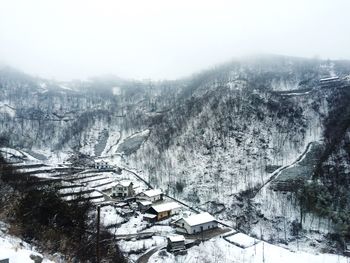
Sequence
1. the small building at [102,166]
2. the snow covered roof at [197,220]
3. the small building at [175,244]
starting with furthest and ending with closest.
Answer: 1. the small building at [102,166]
2. the snow covered roof at [197,220]
3. the small building at [175,244]

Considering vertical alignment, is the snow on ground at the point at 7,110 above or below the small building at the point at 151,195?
above

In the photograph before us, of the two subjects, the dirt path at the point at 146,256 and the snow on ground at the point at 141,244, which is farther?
the snow on ground at the point at 141,244

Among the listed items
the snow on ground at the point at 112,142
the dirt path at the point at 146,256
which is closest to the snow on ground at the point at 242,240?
the dirt path at the point at 146,256

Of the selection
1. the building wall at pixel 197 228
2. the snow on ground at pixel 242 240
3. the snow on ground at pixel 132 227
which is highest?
the snow on ground at pixel 132 227

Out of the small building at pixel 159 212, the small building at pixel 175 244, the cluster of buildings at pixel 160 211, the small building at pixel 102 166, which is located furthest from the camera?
the small building at pixel 102 166

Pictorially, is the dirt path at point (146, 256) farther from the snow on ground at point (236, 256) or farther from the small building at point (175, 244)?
the small building at point (175, 244)

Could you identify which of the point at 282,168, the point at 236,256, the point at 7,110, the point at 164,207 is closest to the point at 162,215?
the point at 164,207
